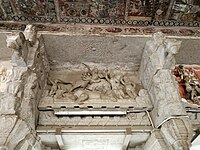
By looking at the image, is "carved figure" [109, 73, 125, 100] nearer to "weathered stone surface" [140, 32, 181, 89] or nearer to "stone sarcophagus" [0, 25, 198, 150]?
"stone sarcophagus" [0, 25, 198, 150]

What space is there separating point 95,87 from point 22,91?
1378 mm

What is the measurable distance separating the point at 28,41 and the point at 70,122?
58.0 inches

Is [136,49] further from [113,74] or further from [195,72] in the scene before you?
[195,72]

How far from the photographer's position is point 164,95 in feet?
12.5

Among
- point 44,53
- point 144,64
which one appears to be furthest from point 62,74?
point 144,64

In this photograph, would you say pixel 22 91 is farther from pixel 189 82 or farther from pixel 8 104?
pixel 189 82

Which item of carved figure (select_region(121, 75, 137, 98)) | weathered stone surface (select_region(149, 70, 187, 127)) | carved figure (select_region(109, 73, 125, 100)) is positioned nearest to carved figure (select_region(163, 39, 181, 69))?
weathered stone surface (select_region(149, 70, 187, 127))

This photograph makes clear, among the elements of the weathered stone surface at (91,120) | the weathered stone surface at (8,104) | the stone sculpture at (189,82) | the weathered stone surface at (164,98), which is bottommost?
the weathered stone surface at (91,120)

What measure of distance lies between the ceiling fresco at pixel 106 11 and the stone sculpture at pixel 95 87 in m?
1.05

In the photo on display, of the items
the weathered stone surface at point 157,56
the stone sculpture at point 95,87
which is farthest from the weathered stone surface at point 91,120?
the weathered stone surface at point 157,56

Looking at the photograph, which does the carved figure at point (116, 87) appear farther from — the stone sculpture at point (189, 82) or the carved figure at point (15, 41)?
the carved figure at point (15, 41)

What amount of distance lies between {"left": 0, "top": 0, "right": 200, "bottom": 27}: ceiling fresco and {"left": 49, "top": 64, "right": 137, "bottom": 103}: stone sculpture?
41.3 inches

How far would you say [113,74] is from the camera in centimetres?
485

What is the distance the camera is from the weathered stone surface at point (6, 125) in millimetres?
3047
